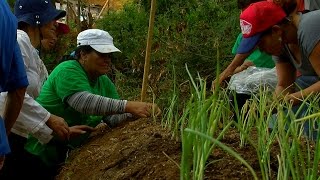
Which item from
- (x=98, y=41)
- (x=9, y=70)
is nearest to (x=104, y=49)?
(x=98, y=41)

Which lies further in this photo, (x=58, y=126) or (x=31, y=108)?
(x=58, y=126)

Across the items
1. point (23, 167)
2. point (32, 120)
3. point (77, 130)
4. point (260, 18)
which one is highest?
point (260, 18)

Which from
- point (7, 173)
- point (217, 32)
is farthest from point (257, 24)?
point (217, 32)

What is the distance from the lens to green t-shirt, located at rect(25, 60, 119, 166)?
3.47 m

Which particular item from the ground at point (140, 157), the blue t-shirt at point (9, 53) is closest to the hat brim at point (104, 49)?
the ground at point (140, 157)

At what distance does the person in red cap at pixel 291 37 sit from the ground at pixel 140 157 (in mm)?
493

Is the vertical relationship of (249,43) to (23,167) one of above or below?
above

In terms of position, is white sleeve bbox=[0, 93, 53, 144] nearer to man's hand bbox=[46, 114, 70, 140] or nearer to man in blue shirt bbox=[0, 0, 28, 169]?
man's hand bbox=[46, 114, 70, 140]

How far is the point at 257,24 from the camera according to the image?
299 centimetres

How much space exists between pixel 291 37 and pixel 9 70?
5.01 feet

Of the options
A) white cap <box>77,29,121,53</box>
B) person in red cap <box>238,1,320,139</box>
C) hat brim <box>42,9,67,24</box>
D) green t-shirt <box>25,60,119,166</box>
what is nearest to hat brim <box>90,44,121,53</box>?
white cap <box>77,29,121,53</box>

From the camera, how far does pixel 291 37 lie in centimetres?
304

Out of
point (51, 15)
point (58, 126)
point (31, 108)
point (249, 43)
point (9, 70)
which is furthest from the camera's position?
point (51, 15)

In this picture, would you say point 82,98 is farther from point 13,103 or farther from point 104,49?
point 13,103
